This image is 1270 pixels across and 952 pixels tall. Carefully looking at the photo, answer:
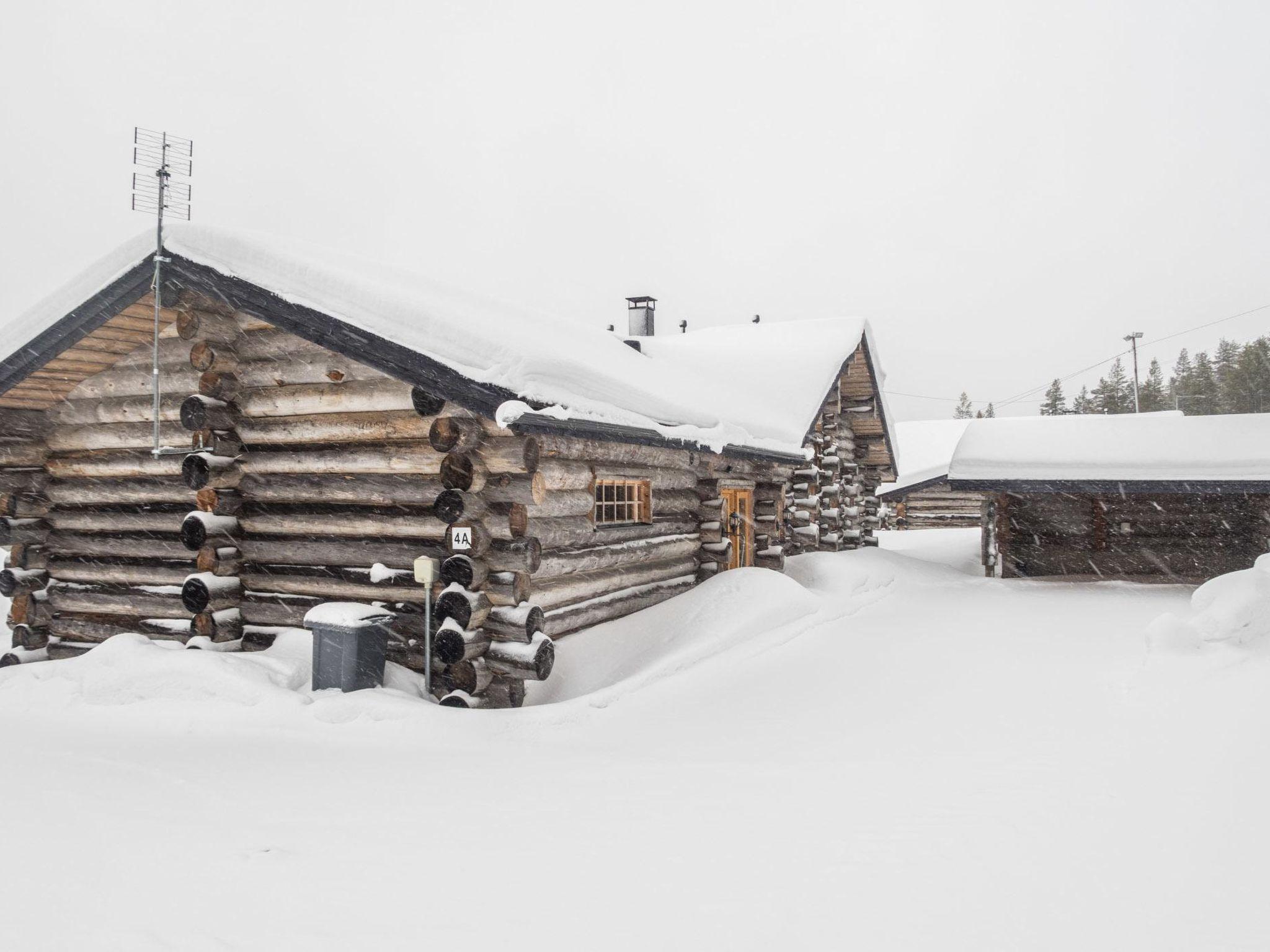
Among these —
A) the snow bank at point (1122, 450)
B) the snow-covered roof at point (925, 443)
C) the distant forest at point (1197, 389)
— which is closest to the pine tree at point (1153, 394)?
the distant forest at point (1197, 389)

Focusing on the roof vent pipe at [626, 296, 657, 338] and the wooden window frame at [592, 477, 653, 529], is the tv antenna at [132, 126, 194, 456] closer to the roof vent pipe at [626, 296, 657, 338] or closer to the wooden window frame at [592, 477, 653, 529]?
the wooden window frame at [592, 477, 653, 529]

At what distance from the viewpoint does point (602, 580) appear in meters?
8.58

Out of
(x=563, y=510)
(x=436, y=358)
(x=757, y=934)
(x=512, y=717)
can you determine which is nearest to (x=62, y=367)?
(x=436, y=358)

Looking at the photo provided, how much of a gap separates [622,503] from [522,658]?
293 centimetres

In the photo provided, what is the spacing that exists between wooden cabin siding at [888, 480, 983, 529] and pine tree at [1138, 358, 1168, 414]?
69.7ft

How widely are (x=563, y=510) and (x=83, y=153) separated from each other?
18777 cm

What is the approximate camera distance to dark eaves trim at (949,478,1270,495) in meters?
14.4

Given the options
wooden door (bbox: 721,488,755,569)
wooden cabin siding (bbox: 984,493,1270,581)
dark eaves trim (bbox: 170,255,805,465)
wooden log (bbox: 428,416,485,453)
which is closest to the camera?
dark eaves trim (bbox: 170,255,805,465)

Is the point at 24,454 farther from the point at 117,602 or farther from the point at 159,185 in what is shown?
the point at 159,185

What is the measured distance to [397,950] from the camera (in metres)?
3.13

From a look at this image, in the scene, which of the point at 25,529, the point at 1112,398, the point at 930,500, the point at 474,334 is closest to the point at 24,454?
the point at 25,529

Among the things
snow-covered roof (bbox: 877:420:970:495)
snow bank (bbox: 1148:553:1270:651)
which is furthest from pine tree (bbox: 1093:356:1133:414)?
snow bank (bbox: 1148:553:1270:651)

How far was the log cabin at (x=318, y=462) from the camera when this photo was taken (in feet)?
22.1

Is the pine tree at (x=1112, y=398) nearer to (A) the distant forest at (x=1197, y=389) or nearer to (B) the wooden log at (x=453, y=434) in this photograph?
(A) the distant forest at (x=1197, y=389)
